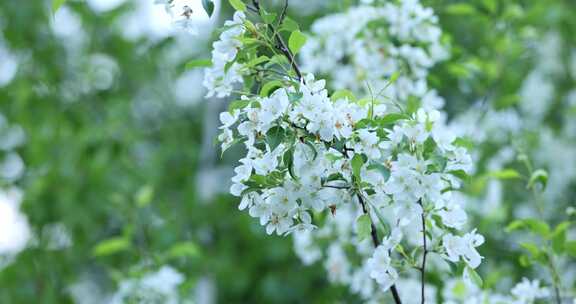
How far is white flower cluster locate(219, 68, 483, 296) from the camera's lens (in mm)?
1394

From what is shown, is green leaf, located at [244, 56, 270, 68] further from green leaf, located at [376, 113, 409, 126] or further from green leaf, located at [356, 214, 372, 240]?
green leaf, located at [356, 214, 372, 240]

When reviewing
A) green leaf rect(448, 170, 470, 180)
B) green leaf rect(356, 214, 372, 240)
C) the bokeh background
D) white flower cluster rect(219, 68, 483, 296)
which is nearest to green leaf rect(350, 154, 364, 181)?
white flower cluster rect(219, 68, 483, 296)

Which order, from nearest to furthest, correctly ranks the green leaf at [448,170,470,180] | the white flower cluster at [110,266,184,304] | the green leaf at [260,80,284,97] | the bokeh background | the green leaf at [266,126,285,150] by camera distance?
the green leaf at [266,126,285,150] → the green leaf at [260,80,284,97] → the green leaf at [448,170,470,180] → the white flower cluster at [110,266,184,304] → the bokeh background

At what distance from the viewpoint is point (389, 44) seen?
251cm

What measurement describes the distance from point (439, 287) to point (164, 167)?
2379 millimetres

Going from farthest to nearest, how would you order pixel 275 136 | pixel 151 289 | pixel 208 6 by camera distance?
pixel 151 289 < pixel 208 6 < pixel 275 136

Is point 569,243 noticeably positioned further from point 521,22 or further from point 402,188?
point 521,22

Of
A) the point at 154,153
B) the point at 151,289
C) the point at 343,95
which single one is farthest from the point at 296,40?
the point at 154,153

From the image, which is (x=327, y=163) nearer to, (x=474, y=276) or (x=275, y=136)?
(x=275, y=136)

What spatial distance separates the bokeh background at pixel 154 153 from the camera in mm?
3766

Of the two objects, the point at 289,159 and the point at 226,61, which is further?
the point at 226,61

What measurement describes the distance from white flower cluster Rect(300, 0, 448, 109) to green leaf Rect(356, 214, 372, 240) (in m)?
0.91

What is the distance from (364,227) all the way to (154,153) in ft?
10.8

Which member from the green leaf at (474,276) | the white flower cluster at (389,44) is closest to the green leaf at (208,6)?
the green leaf at (474,276)
